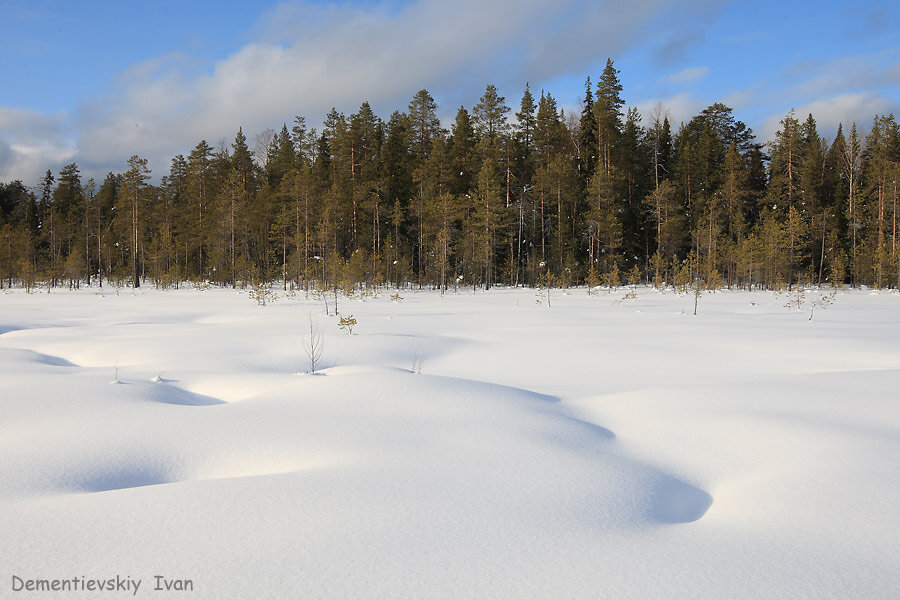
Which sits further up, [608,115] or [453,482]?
[608,115]

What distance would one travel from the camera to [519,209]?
39.0 metres

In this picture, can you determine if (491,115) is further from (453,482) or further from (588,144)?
(453,482)

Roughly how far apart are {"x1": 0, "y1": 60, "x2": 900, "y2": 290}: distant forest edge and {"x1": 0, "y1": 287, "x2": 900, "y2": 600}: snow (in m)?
25.2

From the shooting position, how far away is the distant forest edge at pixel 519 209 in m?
35.3

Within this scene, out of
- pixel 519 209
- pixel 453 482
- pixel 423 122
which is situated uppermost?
pixel 423 122

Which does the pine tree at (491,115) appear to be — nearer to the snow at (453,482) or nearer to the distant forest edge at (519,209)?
the distant forest edge at (519,209)

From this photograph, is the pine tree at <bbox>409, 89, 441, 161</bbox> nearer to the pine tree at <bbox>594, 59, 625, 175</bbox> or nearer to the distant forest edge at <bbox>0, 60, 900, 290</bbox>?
the distant forest edge at <bbox>0, 60, 900, 290</bbox>

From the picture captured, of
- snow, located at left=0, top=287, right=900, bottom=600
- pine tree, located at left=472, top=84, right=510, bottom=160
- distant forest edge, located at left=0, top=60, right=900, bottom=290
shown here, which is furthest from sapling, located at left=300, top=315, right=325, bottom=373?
pine tree, located at left=472, top=84, right=510, bottom=160

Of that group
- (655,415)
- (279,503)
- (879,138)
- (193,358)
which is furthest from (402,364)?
(879,138)

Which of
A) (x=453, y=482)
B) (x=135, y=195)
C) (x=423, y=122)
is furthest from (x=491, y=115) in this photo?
(x=453, y=482)

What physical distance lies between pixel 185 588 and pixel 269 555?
12.6 inches

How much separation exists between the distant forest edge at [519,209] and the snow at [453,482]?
25205 millimetres

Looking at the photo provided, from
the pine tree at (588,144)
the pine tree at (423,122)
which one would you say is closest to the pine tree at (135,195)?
the pine tree at (423,122)

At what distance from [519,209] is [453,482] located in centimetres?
3716
